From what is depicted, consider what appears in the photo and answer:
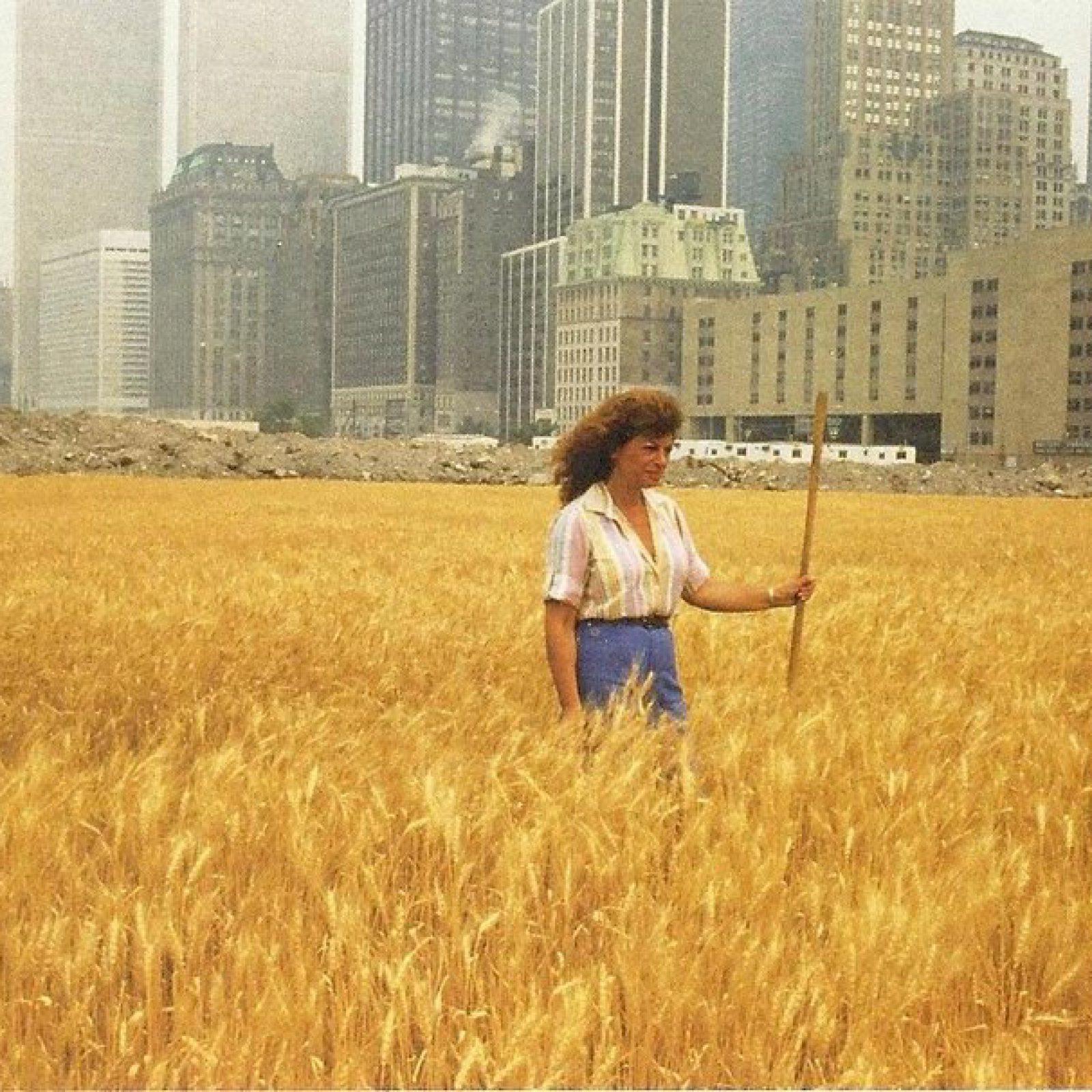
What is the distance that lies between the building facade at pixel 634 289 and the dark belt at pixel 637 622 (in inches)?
4406

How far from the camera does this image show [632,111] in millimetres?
162000

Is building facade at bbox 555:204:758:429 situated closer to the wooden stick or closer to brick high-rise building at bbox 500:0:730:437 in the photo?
brick high-rise building at bbox 500:0:730:437

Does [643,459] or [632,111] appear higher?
Answer: [632,111]

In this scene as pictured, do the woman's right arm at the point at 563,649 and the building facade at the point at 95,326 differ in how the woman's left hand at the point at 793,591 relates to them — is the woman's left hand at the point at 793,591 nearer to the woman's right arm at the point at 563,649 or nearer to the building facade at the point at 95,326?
the woman's right arm at the point at 563,649

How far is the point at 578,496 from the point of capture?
6203mm

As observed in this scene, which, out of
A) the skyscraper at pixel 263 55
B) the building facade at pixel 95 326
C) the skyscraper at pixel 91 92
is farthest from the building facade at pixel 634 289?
the skyscraper at pixel 91 92

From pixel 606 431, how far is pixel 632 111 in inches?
6324

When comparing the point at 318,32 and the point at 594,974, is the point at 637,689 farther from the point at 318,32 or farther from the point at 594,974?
the point at 318,32

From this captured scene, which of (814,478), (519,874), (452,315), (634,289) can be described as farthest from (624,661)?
(452,315)

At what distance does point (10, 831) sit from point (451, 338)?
7057 inches

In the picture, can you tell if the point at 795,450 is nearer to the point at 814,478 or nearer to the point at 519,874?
the point at 814,478

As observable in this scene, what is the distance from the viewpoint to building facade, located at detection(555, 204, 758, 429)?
126 metres

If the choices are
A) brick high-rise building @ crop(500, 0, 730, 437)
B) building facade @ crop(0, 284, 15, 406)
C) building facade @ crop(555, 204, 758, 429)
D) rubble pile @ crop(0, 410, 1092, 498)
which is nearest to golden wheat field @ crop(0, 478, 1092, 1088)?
rubble pile @ crop(0, 410, 1092, 498)

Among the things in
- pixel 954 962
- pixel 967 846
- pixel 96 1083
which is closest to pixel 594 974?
pixel 954 962
